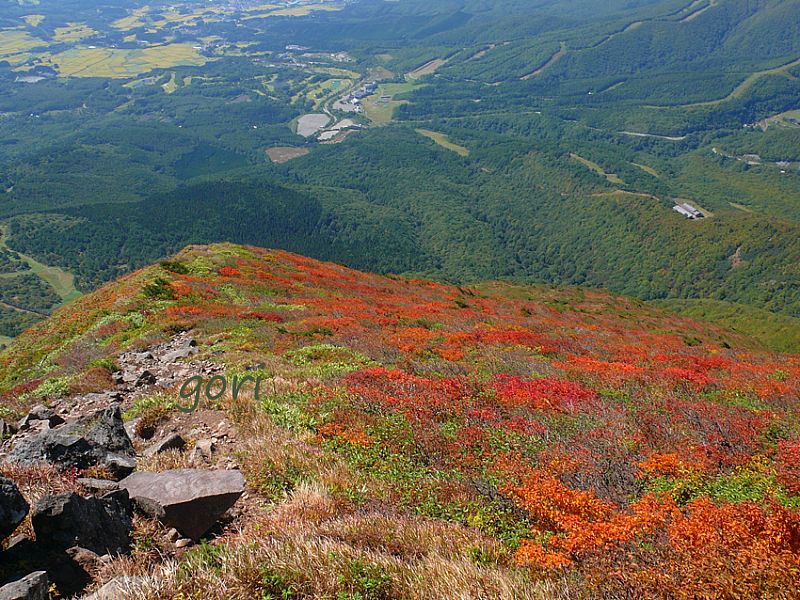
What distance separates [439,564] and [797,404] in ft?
A: 41.6

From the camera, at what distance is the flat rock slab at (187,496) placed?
5.50m

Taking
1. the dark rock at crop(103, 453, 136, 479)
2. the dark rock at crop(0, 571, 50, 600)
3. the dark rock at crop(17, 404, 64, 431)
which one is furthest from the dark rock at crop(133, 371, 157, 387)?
the dark rock at crop(0, 571, 50, 600)

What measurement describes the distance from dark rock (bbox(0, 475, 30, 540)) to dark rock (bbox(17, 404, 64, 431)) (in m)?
7.10

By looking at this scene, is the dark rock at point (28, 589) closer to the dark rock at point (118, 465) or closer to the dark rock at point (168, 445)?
the dark rock at point (118, 465)

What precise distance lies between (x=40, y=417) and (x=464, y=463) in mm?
10238

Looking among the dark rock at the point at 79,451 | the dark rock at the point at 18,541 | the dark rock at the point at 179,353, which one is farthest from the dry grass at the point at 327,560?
the dark rock at the point at 179,353

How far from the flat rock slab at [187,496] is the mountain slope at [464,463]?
23cm

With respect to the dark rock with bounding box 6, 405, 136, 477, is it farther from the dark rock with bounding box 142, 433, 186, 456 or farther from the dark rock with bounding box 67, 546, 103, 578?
the dark rock with bounding box 67, 546, 103, 578

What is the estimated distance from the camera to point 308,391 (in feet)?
35.9

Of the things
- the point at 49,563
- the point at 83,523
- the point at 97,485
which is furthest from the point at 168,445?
the point at 49,563

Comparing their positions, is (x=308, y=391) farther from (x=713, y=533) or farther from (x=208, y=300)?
(x=208, y=300)

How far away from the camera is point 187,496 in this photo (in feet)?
18.5

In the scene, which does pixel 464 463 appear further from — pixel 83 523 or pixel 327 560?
pixel 83 523

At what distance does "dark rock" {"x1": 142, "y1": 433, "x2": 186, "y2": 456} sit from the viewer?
26.6 feet
